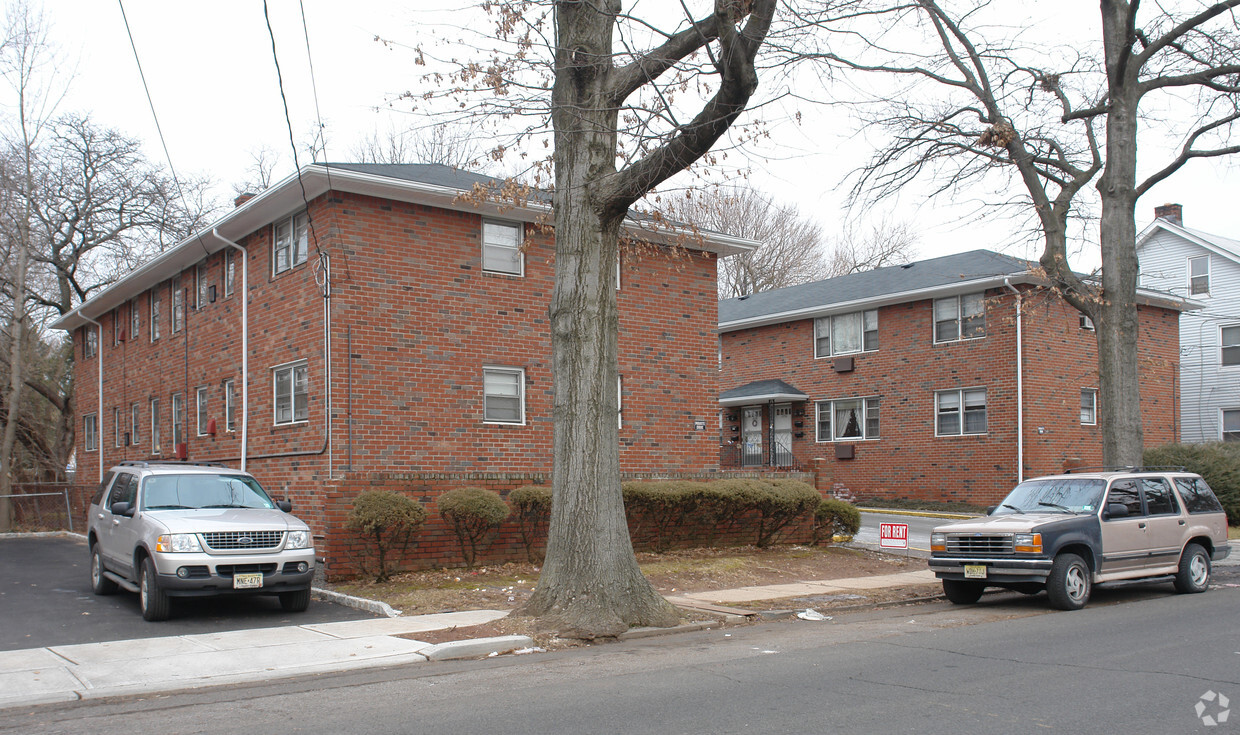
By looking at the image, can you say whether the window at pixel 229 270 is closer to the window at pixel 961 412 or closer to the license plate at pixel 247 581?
the license plate at pixel 247 581

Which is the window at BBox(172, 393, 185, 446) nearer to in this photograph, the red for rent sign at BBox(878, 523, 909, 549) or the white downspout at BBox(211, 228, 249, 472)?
the white downspout at BBox(211, 228, 249, 472)

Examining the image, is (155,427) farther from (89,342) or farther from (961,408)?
(961,408)

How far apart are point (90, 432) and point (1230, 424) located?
1428 inches

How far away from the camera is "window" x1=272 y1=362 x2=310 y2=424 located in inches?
684

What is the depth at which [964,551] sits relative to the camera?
1217 centimetres

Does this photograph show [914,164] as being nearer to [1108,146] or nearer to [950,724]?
[1108,146]

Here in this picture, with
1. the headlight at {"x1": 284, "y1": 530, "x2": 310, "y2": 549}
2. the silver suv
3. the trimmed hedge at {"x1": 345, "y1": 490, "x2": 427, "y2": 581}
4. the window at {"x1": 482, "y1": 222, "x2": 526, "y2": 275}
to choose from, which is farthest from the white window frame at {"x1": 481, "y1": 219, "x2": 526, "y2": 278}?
the headlight at {"x1": 284, "y1": 530, "x2": 310, "y2": 549}

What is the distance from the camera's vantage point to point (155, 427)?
2412cm

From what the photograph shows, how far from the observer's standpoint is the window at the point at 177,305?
22.9 meters

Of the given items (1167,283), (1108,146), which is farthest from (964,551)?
(1167,283)

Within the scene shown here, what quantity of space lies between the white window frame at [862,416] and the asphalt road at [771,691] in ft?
65.1

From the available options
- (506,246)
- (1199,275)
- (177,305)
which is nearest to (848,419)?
(1199,275)

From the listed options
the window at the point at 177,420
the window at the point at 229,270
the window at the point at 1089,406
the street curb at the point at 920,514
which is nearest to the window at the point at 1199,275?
the window at the point at 1089,406

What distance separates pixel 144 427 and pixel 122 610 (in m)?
14.6
